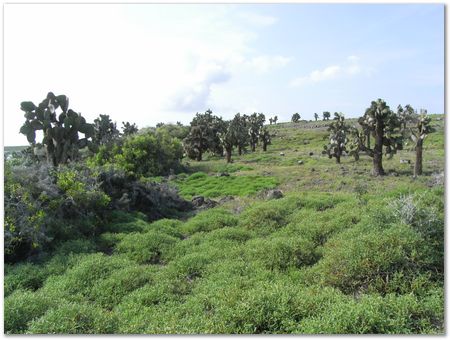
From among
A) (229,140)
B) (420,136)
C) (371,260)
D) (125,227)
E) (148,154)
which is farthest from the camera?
(229,140)

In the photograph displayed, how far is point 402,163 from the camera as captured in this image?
4084 cm

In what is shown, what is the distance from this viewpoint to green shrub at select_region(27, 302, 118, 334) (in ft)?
25.7

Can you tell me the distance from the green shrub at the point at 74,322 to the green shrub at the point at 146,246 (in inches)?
207

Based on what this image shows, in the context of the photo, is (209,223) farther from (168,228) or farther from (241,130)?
(241,130)

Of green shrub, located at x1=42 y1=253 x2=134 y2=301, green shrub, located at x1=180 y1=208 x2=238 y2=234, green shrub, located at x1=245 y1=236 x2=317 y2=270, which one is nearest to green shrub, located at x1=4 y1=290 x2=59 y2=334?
green shrub, located at x1=42 y1=253 x2=134 y2=301

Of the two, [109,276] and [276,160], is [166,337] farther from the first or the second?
[276,160]

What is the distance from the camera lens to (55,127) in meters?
23.5

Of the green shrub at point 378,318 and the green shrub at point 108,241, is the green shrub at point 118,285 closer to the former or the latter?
the green shrub at point 108,241

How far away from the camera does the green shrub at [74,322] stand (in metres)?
7.82

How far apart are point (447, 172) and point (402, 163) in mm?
33338

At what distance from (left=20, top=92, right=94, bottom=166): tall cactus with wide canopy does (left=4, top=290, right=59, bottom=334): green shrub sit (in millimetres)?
15841

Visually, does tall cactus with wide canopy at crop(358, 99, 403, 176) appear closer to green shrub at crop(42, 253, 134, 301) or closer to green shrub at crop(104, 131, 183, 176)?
green shrub at crop(104, 131, 183, 176)

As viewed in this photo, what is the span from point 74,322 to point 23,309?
1.64 m

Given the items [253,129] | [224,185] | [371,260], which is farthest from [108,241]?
[253,129]
